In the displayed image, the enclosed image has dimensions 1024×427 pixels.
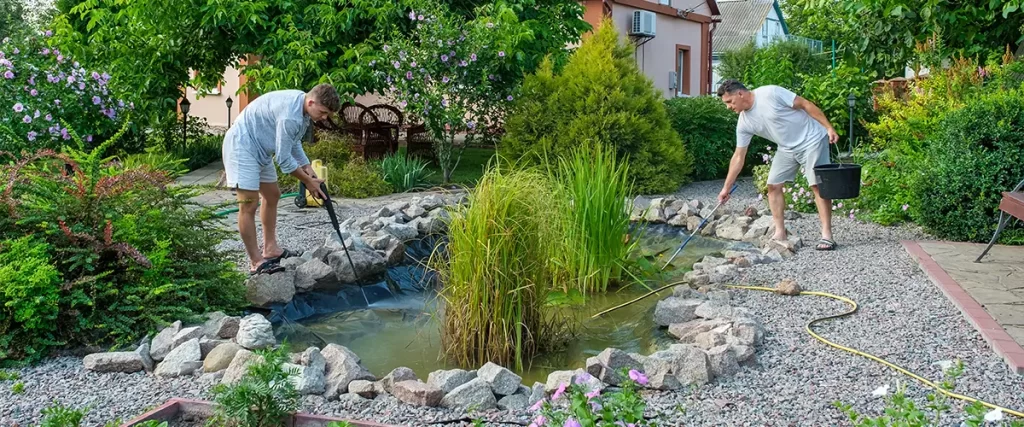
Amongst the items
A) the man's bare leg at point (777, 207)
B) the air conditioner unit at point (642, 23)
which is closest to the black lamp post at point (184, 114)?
the man's bare leg at point (777, 207)

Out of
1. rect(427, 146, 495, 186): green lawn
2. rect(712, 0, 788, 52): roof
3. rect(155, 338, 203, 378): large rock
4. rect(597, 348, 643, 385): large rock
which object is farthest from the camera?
rect(712, 0, 788, 52): roof

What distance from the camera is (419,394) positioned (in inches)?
125

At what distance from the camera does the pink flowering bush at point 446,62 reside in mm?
10125

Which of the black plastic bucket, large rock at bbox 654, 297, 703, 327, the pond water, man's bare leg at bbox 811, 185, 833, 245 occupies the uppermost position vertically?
the black plastic bucket

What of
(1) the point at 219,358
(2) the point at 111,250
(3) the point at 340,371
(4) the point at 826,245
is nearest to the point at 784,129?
(4) the point at 826,245

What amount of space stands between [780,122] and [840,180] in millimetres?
640

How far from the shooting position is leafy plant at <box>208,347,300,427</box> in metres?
2.75

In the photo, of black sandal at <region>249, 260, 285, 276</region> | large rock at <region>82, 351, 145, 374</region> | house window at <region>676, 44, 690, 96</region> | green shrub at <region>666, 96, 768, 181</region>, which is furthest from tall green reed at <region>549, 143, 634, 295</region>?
house window at <region>676, 44, 690, 96</region>

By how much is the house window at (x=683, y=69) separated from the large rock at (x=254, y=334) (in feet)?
67.0

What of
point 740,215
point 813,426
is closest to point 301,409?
point 813,426

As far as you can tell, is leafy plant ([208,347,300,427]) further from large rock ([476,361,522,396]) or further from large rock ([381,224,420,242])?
large rock ([381,224,420,242])

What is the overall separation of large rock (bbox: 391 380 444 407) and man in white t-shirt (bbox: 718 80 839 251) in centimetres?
373

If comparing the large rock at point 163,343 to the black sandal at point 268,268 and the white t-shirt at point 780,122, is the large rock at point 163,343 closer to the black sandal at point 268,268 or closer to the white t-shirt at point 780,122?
the black sandal at point 268,268

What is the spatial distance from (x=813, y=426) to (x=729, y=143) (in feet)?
31.4
